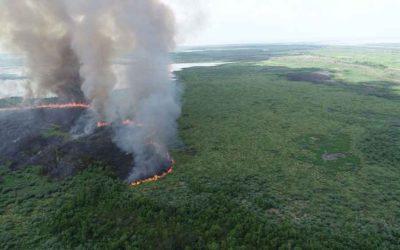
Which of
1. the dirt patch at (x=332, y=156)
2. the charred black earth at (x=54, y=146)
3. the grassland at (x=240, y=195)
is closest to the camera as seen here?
the grassland at (x=240, y=195)

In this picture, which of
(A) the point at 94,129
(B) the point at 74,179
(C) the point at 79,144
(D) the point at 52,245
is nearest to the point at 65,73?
(A) the point at 94,129

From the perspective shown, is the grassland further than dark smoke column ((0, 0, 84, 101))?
No

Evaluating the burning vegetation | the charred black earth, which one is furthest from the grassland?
the charred black earth

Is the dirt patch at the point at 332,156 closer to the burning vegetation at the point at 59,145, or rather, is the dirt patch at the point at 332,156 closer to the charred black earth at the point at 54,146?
the burning vegetation at the point at 59,145

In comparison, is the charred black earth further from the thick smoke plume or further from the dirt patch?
the dirt patch

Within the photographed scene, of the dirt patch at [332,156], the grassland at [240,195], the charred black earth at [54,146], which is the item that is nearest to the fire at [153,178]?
the grassland at [240,195]

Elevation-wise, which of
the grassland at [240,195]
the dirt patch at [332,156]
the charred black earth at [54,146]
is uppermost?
the charred black earth at [54,146]

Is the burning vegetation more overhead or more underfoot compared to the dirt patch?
more overhead
